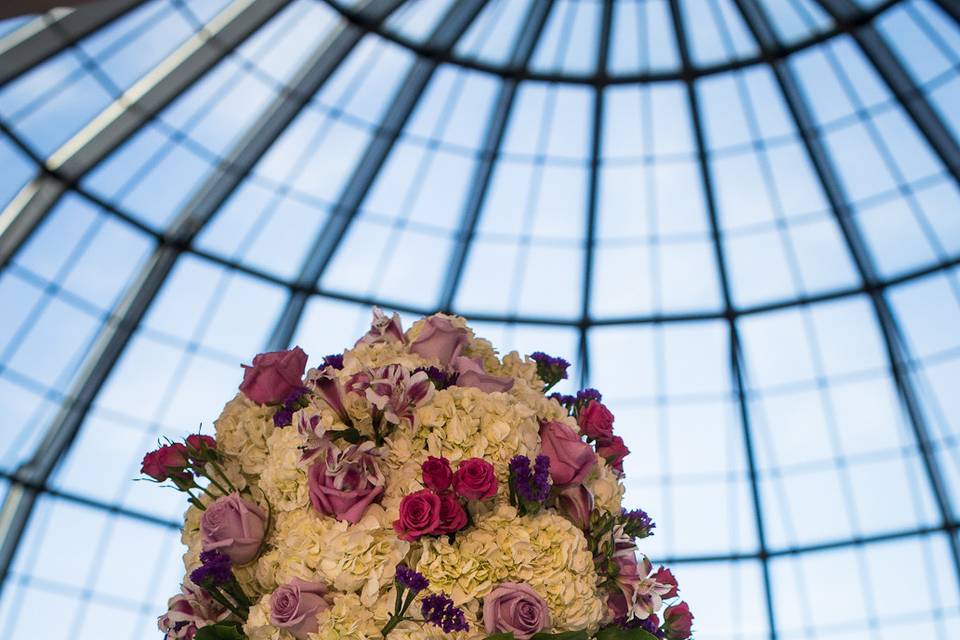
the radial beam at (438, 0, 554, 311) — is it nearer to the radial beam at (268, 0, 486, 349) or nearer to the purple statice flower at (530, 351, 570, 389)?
the radial beam at (268, 0, 486, 349)

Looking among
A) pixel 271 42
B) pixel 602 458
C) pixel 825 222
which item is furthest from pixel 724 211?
pixel 602 458

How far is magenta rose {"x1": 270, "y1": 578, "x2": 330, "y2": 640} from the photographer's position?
9.30 ft

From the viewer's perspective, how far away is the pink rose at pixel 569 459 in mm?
3113

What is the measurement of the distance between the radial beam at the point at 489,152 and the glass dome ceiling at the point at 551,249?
5 cm

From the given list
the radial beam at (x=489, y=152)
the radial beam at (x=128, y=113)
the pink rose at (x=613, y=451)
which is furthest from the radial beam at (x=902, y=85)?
the pink rose at (x=613, y=451)

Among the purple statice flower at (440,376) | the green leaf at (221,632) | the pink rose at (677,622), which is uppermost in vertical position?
the purple statice flower at (440,376)

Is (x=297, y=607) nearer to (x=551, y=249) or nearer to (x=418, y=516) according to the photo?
(x=418, y=516)

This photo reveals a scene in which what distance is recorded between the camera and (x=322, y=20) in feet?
47.3

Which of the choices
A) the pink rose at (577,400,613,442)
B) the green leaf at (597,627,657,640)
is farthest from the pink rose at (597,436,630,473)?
the green leaf at (597,627,657,640)

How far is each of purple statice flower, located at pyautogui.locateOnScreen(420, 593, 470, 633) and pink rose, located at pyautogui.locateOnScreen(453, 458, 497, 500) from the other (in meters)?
0.28

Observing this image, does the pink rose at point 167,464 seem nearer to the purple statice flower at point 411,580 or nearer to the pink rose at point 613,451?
the purple statice flower at point 411,580

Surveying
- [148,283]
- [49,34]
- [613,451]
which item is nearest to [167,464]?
[613,451]

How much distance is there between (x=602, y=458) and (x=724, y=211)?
1312 centimetres

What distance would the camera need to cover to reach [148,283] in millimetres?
15766
